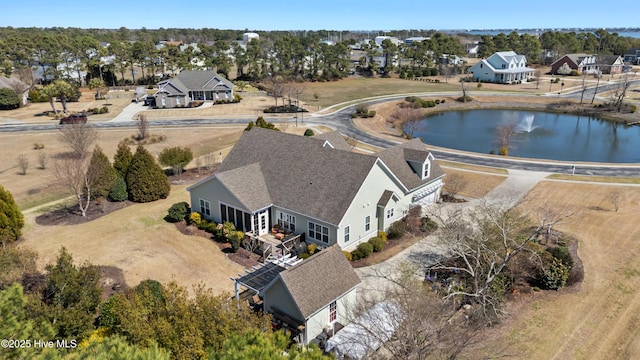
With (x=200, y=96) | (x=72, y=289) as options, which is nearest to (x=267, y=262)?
(x=72, y=289)

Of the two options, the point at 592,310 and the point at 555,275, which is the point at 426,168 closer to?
the point at 555,275

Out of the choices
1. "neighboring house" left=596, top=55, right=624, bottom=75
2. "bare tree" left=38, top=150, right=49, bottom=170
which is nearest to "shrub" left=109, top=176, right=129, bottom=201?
"bare tree" left=38, top=150, right=49, bottom=170

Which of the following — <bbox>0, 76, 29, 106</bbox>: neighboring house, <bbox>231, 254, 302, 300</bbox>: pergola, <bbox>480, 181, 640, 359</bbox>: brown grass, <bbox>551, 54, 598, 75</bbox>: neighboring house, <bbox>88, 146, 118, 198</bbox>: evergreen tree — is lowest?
<bbox>480, 181, 640, 359</bbox>: brown grass

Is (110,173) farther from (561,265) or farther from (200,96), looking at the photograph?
(200,96)

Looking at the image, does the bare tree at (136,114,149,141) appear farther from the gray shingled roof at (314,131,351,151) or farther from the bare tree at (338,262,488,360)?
the bare tree at (338,262,488,360)

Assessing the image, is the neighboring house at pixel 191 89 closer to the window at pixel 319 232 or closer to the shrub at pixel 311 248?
the window at pixel 319 232

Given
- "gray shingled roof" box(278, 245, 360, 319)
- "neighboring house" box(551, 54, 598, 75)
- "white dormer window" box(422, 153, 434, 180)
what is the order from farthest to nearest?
"neighboring house" box(551, 54, 598, 75)
"white dormer window" box(422, 153, 434, 180)
"gray shingled roof" box(278, 245, 360, 319)

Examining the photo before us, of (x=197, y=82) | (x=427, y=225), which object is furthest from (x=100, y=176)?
(x=197, y=82)
